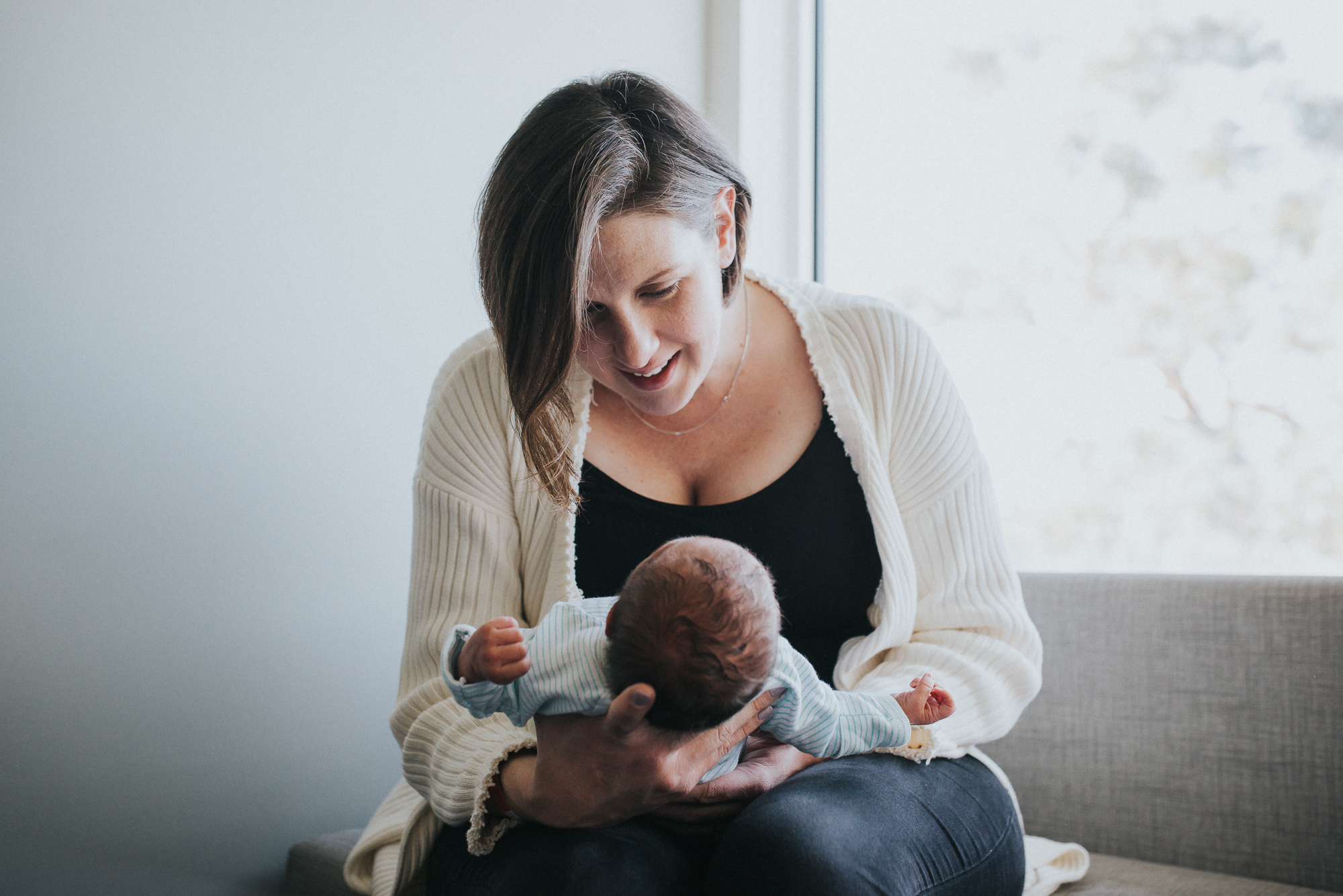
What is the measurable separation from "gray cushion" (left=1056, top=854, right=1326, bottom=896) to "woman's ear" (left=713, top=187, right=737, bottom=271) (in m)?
1.00

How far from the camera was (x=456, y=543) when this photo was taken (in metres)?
1.26

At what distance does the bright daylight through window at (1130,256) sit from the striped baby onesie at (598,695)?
43.4 inches

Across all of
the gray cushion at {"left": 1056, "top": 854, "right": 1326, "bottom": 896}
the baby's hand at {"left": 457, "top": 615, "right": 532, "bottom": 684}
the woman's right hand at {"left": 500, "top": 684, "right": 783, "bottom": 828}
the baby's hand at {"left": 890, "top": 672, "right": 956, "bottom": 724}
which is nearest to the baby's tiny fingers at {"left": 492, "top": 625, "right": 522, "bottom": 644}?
the baby's hand at {"left": 457, "top": 615, "right": 532, "bottom": 684}

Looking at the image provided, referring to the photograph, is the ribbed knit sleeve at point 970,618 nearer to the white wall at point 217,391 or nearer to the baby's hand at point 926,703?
the baby's hand at point 926,703

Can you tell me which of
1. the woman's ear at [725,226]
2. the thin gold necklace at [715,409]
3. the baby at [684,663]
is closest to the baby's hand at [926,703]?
the baby at [684,663]

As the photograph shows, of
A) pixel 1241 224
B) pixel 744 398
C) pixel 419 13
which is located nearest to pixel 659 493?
pixel 744 398

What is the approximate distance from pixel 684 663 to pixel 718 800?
234 mm

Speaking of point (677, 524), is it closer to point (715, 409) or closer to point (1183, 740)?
point (715, 409)

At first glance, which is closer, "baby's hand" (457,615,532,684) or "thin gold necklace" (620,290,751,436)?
"baby's hand" (457,615,532,684)

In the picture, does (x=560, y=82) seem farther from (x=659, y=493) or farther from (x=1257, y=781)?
(x=1257, y=781)

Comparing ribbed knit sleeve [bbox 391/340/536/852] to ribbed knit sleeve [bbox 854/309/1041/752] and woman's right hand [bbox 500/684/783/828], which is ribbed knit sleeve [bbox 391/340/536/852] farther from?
ribbed knit sleeve [bbox 854/309/1041/752]

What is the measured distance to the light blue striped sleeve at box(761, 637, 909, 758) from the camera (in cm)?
94

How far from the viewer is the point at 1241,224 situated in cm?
175

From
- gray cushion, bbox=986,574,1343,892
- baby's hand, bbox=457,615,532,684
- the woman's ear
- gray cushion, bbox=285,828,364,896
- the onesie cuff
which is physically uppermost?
the woman's ear
